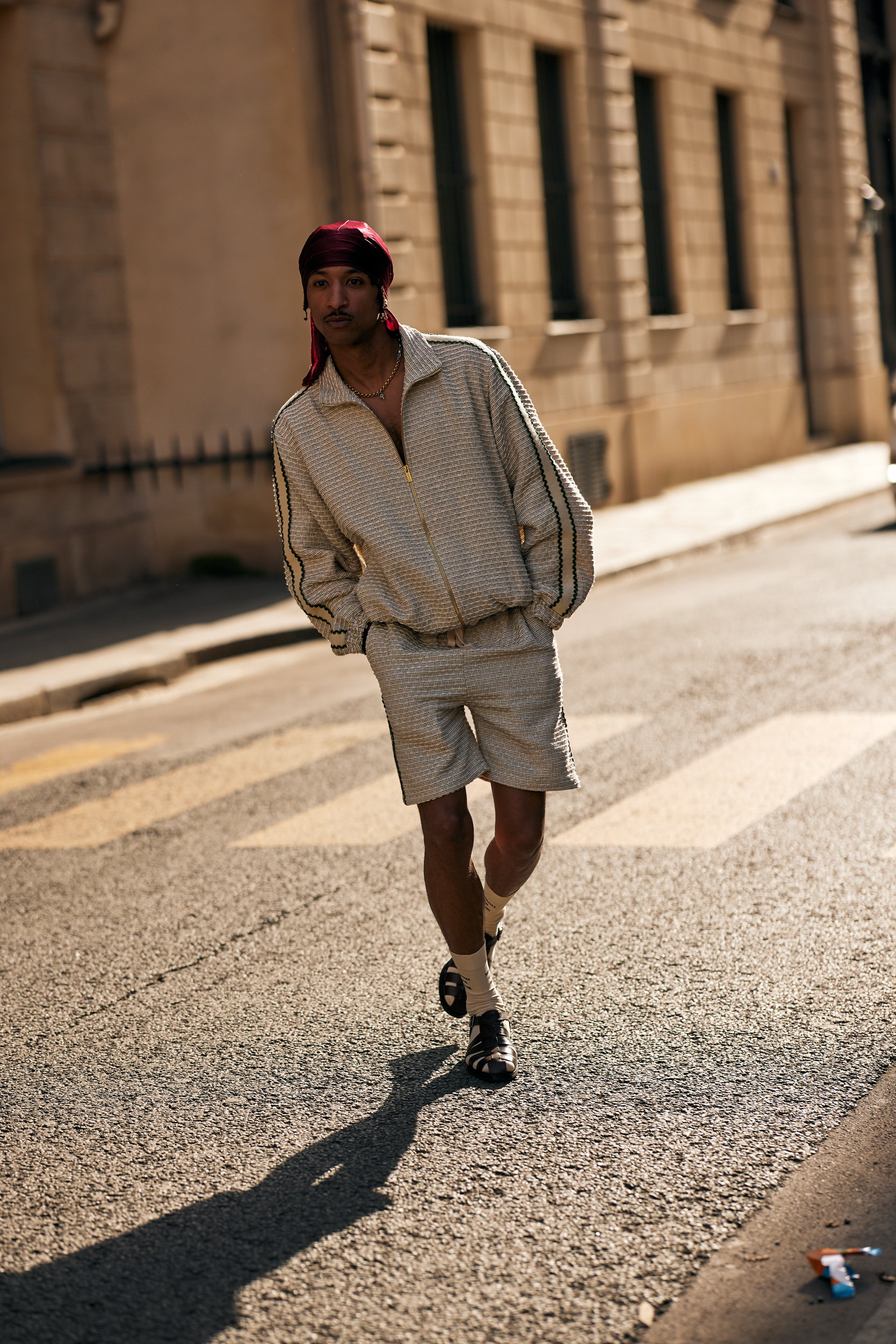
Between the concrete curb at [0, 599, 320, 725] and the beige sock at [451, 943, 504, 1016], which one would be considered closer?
the beige sock at [451, 943, 504, 1016]

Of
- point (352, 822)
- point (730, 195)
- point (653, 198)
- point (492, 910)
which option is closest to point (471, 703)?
point (492, 910)

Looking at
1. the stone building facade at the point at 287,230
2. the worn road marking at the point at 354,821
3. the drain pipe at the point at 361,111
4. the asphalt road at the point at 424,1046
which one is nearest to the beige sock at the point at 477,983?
the asphalt road at the point at 424,1046

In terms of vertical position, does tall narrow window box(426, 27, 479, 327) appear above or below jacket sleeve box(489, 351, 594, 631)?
above

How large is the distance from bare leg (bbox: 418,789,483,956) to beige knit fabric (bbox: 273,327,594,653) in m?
0.41

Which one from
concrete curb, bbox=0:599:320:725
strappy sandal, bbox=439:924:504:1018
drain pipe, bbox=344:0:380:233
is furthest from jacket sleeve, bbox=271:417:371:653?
drain pipe, bbox=344:0:380:233

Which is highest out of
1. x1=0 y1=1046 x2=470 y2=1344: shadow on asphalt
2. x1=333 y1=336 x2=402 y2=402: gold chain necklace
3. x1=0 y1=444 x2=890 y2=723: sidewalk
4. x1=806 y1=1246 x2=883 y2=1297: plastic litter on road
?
x1=333 y1=336 x2=402 y2=402: gold chain necklace

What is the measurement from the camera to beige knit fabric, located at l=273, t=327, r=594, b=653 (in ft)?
12.6

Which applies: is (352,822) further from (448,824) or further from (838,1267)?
(838,1267)

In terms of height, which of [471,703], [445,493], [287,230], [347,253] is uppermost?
[287,230]

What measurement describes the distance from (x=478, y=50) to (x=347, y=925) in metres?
14.5

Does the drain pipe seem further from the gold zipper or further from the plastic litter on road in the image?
the plastic litter on road

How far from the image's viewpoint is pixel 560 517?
387cm

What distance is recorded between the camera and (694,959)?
469 centimetres

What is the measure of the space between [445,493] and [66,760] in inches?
199
